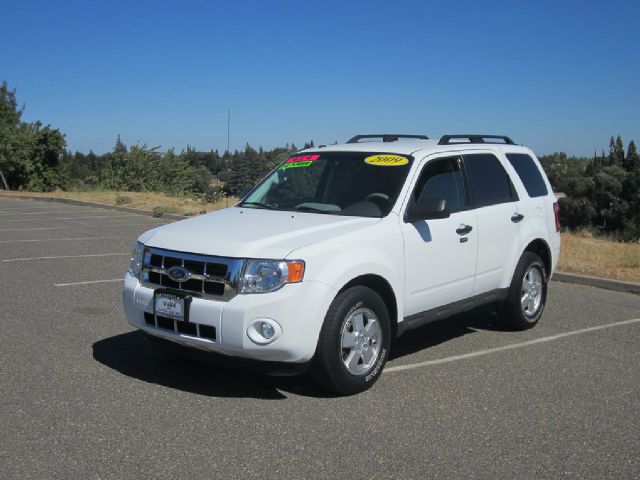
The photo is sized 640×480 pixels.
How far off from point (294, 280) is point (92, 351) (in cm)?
239

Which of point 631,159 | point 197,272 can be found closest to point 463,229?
point 197,272

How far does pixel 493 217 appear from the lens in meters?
6.55

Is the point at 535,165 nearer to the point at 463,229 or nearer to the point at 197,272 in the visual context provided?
the point at 463,229

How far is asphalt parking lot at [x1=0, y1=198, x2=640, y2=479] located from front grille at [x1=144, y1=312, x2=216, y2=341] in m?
0.48

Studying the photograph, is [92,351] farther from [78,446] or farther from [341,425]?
[341,425]

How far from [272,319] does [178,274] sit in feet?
2.66

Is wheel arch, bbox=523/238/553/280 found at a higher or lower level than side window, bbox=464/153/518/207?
lower

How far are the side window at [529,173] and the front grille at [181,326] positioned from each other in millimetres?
3973

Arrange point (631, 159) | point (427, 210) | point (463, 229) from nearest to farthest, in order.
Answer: point (427, 210) → point (463, 229) → point (631, 159)

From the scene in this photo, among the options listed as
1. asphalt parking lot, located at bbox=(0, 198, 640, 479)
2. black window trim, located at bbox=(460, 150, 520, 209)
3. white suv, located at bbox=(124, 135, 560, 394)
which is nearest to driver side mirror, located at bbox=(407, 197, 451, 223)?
white suv, located at bbox=(124, 135, 560, 394)

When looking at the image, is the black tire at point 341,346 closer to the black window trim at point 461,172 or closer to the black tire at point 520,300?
the black window trim at point 461,172

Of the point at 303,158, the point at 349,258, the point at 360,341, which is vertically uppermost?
the point at 303,158

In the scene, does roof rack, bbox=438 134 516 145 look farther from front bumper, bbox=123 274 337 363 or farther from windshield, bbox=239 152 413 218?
front bumper, bbox=123 274 337 363

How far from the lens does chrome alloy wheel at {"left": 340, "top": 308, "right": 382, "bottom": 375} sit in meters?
4.99
